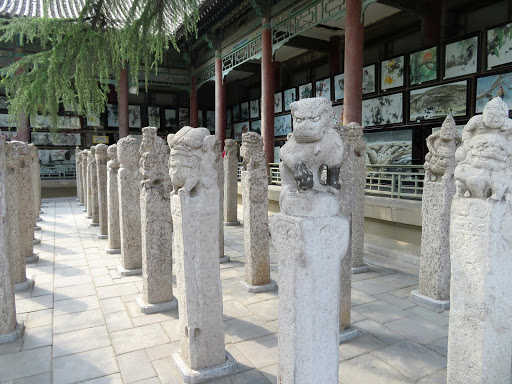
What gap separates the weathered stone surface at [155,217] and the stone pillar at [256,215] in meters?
1.00

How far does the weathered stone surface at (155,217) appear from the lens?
3.79m

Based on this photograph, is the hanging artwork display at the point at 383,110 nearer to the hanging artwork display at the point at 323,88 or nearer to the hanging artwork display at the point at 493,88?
the hanging artwork display at the point at 323,88

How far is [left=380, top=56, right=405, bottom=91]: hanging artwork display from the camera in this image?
31.3 ft

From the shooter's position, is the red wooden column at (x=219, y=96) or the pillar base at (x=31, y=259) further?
the red wooden column at (x=219, y=96)

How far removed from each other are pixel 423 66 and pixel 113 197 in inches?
309

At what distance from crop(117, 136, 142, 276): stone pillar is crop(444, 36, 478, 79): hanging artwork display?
7364mm

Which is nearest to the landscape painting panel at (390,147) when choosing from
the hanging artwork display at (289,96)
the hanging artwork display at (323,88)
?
the hanging artwork display at (323,88)

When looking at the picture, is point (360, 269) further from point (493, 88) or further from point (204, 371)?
point (493, 88)

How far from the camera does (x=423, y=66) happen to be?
8992 mm

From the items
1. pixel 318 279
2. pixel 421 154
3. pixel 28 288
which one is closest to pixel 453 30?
pixel 421 154

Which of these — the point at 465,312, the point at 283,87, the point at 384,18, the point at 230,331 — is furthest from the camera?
the point at 283,87

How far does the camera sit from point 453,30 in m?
9.37

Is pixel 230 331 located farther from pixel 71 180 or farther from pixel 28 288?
pixel 71 180

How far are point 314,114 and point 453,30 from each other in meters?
9.58
